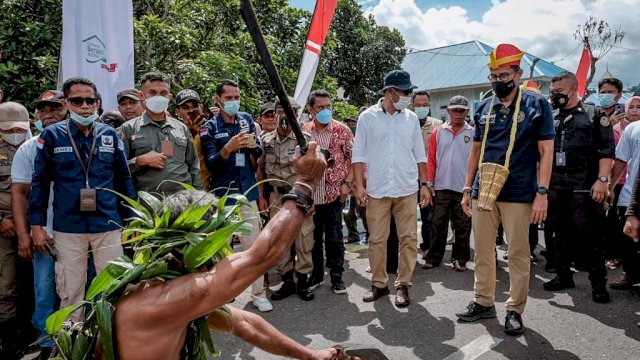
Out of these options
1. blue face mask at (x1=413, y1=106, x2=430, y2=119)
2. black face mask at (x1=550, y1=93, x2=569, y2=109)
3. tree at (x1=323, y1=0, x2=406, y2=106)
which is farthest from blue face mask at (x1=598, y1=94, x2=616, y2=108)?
tree at (x1=323, y1=0, x2=406, y2=106)

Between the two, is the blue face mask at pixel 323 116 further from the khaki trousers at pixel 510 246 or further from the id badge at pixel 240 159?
the khaki trousers at pixel 510 246

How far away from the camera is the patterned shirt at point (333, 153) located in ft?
15.7

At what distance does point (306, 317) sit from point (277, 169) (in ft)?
4.99

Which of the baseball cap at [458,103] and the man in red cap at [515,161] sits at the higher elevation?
the baseball cap at [458,103]

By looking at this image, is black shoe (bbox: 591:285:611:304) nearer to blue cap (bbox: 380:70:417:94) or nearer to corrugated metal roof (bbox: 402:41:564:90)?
blue cap (bbox: 380:70:417:94)

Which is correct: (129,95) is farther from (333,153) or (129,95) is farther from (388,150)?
(388,150)

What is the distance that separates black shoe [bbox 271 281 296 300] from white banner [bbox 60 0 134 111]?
2846 millimetres

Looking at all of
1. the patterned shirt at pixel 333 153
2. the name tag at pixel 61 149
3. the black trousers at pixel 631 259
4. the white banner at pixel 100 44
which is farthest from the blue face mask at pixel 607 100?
the name tag at pixel 61 149

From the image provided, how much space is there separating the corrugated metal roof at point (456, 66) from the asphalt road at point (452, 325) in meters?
24.3

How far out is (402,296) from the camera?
169 inches

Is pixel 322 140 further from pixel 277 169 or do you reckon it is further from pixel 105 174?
pixel 105 174

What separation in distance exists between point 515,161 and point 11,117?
161 inches

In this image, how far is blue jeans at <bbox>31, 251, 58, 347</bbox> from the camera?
361 centimetres

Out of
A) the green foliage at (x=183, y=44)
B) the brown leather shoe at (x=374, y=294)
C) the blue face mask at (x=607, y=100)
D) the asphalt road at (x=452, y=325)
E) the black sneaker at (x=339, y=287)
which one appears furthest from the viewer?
the green foliage at (x=183, y=44)
